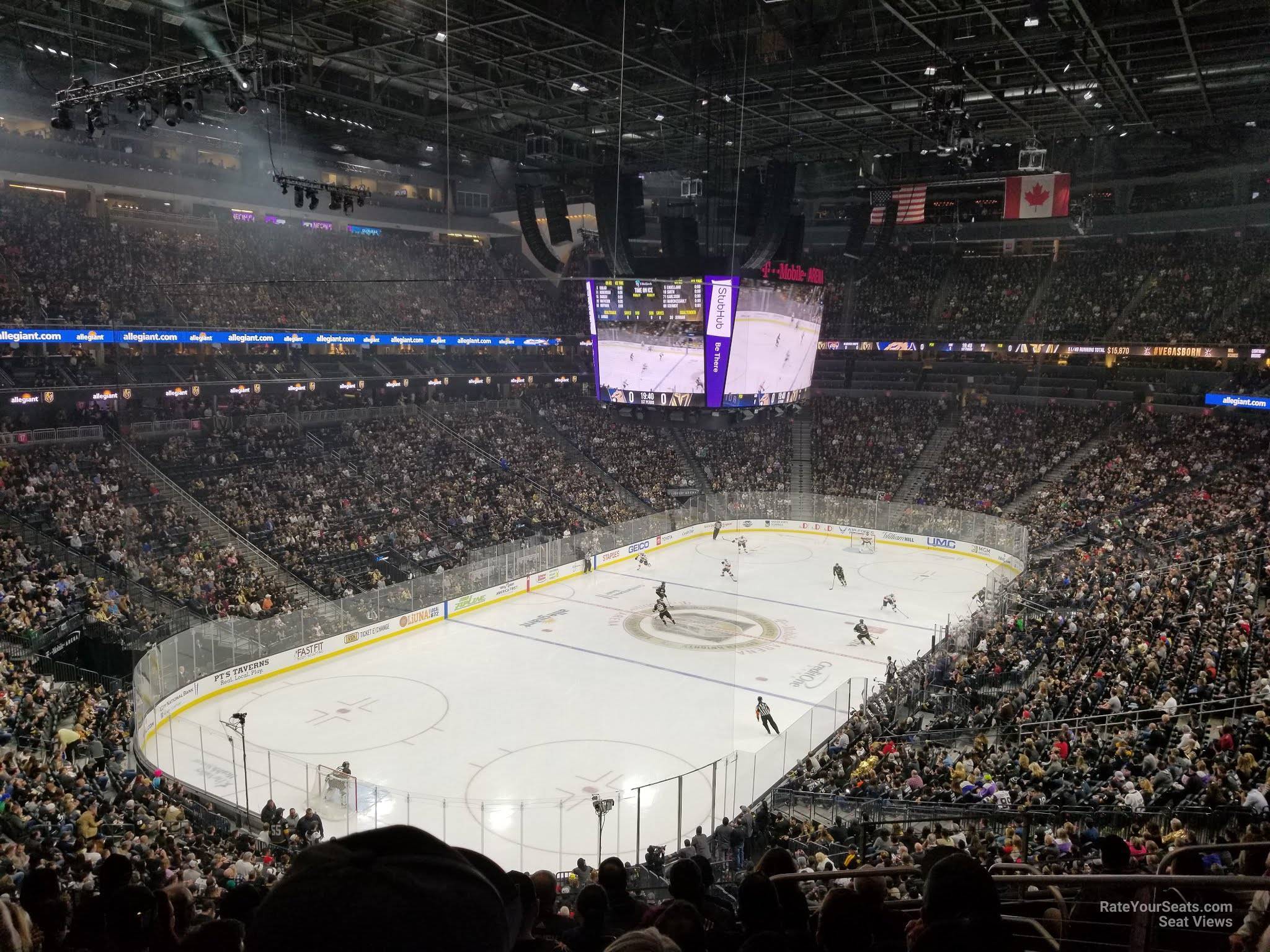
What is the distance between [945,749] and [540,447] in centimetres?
2892

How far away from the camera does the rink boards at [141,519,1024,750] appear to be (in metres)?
19.7

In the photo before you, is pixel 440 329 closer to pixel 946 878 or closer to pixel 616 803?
pixel 616 803

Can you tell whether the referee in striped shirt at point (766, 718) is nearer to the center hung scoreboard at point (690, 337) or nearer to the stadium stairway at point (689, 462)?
the center hung scoreboard at point (690, 337)

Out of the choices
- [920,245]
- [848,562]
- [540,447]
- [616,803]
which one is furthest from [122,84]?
[920,245]

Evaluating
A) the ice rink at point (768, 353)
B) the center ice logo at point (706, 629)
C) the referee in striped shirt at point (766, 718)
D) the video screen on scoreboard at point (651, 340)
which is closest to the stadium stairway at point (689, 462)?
the ice rink at point (768, 353)

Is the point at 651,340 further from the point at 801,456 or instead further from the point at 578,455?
the point at 801,456

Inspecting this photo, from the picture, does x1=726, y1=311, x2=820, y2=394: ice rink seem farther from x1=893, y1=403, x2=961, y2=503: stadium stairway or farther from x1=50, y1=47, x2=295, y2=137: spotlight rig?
x1=50, y1=47, x2=295, y2=137: spotlight rig

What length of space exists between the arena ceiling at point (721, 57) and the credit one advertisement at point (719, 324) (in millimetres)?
4040

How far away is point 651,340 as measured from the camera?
26734mm

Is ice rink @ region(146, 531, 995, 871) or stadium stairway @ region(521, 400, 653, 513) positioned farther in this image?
stadium stairway @ region(521, 400, 653, 513)

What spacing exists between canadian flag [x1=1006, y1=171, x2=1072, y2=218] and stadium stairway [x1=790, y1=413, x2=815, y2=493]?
53.1 ft

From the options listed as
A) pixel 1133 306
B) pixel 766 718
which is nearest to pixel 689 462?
pixel 1133 306

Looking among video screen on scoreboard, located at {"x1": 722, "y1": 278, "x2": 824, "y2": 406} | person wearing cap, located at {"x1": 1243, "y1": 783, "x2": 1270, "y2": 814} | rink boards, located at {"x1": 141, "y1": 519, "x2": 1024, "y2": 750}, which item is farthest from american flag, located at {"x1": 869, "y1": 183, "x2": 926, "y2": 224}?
person wearing cap, located at {"x1": 1243, "y1": 783, "x2": 1270, "y2": 814}

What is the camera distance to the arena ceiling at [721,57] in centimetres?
2150
